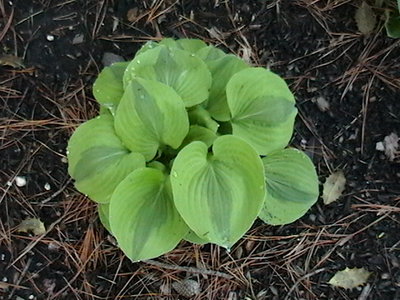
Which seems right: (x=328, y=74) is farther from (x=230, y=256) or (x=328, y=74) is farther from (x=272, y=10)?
→ (x=230, y=256)

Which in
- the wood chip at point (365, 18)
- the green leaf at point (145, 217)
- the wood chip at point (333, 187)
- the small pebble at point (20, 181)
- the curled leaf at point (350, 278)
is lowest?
the curled leaf at point (350, 278)

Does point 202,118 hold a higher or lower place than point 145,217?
higher

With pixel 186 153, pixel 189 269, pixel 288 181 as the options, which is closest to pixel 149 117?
pixel 186 153

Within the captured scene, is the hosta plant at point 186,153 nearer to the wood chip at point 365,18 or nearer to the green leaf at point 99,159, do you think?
the green leaf at point 99,159

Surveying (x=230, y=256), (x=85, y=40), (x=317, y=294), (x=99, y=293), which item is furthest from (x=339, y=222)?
(x=85, y=40)

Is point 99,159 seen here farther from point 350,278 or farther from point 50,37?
point 350,278

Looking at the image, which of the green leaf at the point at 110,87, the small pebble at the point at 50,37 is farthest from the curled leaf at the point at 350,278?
the small pebble at the point at 50,37

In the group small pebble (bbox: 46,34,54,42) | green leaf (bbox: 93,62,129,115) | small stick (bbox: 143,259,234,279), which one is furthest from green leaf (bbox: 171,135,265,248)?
small pebble (bbox: 46,34,54,42)
